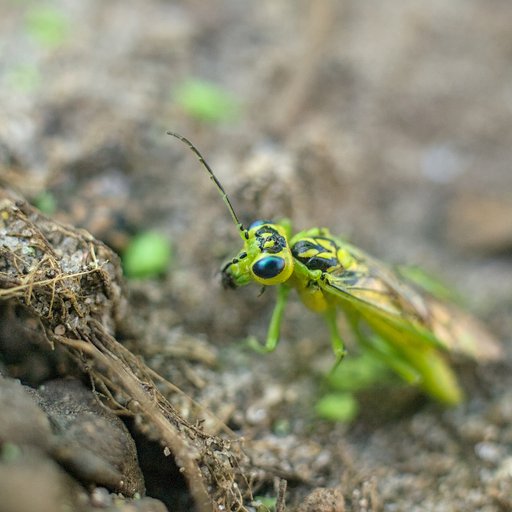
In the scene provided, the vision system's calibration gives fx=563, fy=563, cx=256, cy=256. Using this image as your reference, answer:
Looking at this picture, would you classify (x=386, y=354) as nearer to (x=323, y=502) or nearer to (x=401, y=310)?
(x=401, y=310)

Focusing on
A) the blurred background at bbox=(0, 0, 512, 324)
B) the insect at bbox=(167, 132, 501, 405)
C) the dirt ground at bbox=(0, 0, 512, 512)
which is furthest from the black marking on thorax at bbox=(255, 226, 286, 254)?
the blurred background at bbox=(0, 0, 512, 324)

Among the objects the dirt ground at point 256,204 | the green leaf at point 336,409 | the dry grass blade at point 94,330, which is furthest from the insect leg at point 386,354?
the dry grass blade at point 94,330

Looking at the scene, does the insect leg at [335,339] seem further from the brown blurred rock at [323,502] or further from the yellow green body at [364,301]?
the brown blurred rock at [323,502]

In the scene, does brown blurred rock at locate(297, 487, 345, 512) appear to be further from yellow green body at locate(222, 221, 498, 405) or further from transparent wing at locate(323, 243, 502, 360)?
transparent wing at locate(323, 243, 502, 360)

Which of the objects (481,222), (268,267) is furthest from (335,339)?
(481,222)

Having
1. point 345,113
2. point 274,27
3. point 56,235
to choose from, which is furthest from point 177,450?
point 274,27

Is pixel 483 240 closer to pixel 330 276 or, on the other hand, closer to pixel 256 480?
pixel 330 276

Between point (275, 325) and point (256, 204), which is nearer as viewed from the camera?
point (275, 325)
